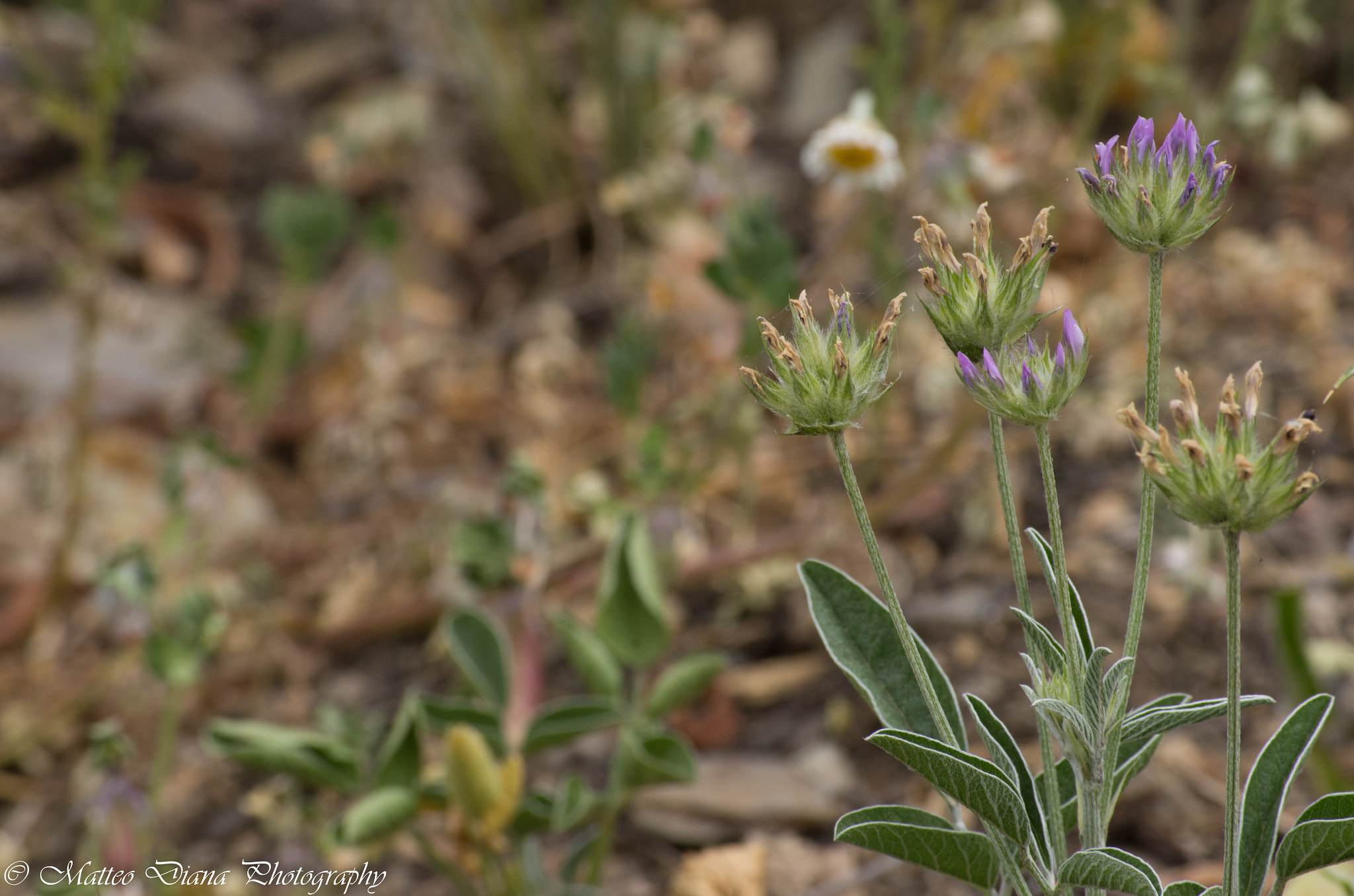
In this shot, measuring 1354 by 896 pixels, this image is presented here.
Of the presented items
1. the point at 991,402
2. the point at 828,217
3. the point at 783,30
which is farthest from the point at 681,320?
the point at 991,402

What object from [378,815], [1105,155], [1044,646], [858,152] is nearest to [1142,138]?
[1105,155]

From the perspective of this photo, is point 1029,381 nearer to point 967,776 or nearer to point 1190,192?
point 1190,192

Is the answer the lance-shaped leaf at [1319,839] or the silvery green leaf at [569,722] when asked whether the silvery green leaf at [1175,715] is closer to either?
the lance-shaped leaf at [1319,839]

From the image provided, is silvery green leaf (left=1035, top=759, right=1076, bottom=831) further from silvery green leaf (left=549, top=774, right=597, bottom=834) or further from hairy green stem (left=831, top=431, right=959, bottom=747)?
silvery green leaf (left=549, top=774, right=597, bottom=834)

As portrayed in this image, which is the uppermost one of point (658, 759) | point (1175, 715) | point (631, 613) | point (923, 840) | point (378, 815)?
point (1175, 715)

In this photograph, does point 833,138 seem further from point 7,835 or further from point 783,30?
point 783,30

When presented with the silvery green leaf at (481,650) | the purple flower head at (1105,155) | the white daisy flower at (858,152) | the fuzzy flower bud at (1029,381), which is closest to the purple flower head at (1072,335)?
the fuzzy flower bud at (1029,381)

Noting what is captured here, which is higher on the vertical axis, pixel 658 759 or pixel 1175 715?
pixel 1175 715

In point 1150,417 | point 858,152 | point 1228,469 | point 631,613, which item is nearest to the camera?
point 1228,469

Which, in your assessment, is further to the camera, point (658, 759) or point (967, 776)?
point (658, 759)
